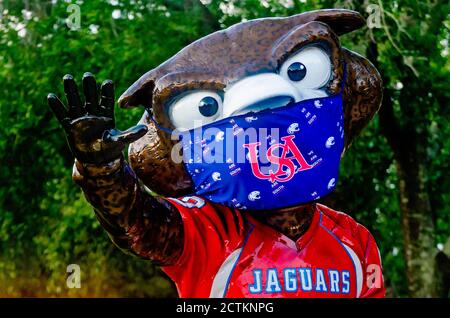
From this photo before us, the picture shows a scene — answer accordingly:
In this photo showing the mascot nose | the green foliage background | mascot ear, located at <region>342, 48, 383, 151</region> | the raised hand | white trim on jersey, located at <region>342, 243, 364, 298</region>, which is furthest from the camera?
the green foliage background

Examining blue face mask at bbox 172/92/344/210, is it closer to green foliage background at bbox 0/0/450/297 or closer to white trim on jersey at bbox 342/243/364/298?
white trim on jersey at bbox 342/243/364/298

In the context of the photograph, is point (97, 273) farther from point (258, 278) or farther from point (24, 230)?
point (258, 278)

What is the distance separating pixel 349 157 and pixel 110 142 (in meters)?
3.55

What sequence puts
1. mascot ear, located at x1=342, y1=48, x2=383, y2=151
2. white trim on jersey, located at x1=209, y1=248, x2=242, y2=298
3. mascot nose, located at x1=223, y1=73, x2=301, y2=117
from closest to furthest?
mascot nose, located at x1=223, y1=73, x2=301, y2=117 < white trim on jersey, located at x1=209, y1=248, x2=242, y2=298 < mascot ear, located at x1=342, y1=48, x2=383, y2=151

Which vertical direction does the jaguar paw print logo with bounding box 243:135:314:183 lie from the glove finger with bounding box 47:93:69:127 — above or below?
below

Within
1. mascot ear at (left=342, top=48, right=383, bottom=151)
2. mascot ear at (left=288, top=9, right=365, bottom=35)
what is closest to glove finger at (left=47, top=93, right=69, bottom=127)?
mascot ear at (left=288, top=9, right=365, bottom=35)

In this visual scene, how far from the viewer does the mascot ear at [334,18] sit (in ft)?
8.68

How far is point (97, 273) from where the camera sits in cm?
646

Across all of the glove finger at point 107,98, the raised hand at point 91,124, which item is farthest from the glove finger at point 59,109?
the glove finger at point 107,98

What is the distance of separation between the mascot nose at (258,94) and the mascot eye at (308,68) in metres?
0.06

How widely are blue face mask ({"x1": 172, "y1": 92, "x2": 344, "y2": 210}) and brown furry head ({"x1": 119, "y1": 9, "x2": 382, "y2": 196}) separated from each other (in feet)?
0.31

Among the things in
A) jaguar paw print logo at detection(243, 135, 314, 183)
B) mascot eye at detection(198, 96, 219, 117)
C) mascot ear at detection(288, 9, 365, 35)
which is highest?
mascot ear at detection(288, 9, 365, 35)

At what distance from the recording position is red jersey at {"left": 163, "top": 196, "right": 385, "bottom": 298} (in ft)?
8.18

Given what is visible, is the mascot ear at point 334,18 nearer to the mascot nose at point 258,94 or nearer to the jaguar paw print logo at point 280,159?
the mascot nose at point 258,94
